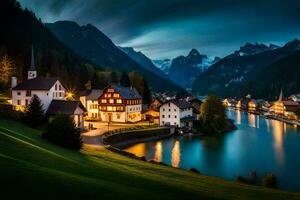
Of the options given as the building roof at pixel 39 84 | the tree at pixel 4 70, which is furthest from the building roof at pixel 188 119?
the tree at pixel 4 70

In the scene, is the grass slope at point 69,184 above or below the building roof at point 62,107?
below

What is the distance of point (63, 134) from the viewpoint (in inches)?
1414

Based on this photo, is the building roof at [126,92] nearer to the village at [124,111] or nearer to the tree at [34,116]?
the village at [124,111]

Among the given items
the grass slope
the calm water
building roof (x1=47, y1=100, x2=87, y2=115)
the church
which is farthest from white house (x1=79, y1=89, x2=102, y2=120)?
the grass slope

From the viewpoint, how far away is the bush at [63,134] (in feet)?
117

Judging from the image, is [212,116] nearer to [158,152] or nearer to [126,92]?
[126,92]

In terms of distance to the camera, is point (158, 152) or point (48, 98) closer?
point (158, 152)

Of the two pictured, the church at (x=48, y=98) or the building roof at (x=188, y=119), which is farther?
the building roof at (x=188, y=119)

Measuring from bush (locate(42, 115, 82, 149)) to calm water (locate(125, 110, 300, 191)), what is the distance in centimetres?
1761

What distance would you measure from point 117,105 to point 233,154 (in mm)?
35855

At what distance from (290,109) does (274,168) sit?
346ft

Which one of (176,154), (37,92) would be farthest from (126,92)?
(176,154)

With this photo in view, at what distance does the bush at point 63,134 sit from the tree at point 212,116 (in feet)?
176

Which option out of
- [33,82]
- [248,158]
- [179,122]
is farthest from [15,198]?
[179,122]
